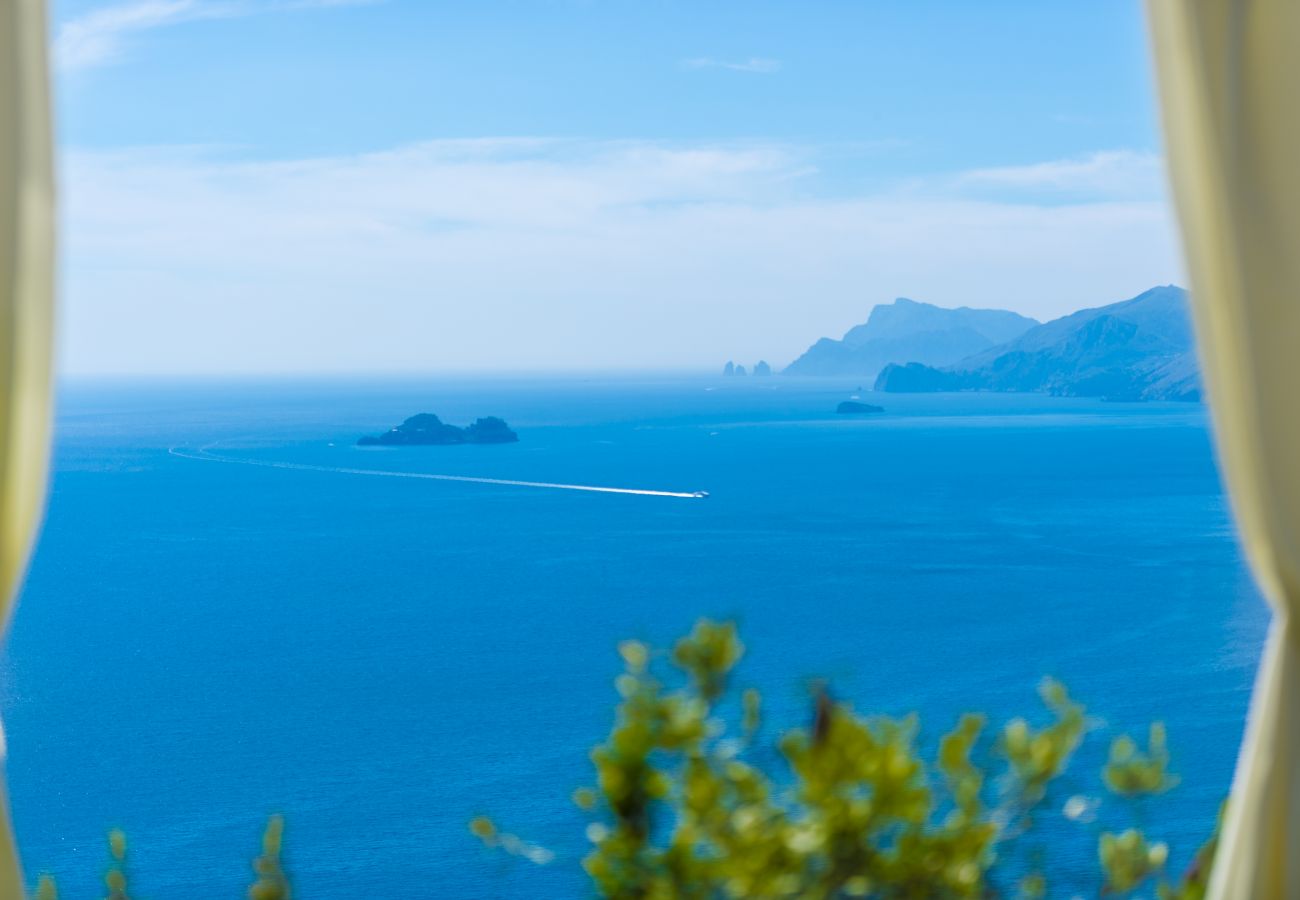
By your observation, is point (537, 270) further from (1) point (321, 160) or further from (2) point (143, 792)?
(2) point (143, 792)

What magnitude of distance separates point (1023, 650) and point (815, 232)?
39.5ft

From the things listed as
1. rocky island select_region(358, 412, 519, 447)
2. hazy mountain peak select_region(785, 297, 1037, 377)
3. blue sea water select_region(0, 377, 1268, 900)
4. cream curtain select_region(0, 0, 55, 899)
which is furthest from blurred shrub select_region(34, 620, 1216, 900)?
rocky island select_region(358, 412, 519, 447)

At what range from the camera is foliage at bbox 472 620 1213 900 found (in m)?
1.41

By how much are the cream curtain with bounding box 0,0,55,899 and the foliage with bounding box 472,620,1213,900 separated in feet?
2.10

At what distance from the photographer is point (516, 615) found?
50.4ft

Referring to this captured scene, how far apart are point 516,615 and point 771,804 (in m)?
14.1

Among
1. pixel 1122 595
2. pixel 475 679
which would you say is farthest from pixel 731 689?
pixel 1122 595

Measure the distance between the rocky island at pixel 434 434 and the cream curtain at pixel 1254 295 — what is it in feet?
76.3

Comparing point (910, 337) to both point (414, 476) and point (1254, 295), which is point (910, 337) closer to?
point (414, 476)

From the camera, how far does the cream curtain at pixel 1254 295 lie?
1.21 meters

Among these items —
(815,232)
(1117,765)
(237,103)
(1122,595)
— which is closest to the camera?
(1117,765)

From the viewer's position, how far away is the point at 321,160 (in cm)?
2303

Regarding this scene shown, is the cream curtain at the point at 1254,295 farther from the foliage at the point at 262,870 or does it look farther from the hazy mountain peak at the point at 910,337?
the hazy mountain peak at the point at 910,337

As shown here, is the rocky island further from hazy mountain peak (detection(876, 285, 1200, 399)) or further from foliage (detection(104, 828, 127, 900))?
foliage (detection(104, 828, 127, 900))
